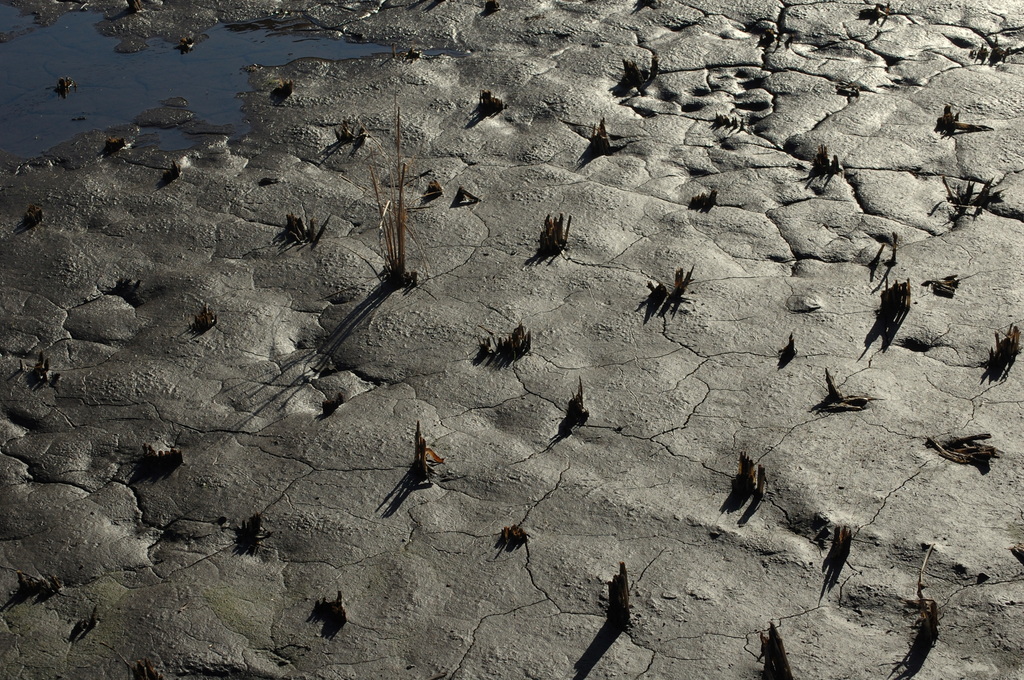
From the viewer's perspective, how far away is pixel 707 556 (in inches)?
170

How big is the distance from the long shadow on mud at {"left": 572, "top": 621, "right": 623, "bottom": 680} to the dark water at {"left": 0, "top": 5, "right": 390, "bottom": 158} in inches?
218

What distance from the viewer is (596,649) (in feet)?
13.0

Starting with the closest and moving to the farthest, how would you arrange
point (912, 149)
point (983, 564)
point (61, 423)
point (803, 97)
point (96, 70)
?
point (983, 564) < point (61, 423) < point (912, 149) < point (803, 97) < point (96, 70)

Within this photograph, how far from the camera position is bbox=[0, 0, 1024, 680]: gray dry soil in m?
4.09

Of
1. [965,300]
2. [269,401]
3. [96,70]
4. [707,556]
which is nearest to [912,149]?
[965,300]

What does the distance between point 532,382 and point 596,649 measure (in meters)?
1.73

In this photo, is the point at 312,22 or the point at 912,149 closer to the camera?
the point at 912,149

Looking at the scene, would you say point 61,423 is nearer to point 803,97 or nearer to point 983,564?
point 983,564

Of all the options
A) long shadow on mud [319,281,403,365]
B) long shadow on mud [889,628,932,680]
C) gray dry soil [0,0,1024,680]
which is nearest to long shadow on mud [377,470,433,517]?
gray dry soil [0,0,1024,680]

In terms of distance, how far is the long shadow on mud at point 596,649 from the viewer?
3.88 metres

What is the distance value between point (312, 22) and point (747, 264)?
5832 millimetres

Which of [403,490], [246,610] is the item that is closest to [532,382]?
[403,490]

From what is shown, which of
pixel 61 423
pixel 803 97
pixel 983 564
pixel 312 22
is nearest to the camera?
pixel 983 564

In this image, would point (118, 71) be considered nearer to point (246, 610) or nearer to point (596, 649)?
point (246, 610)
